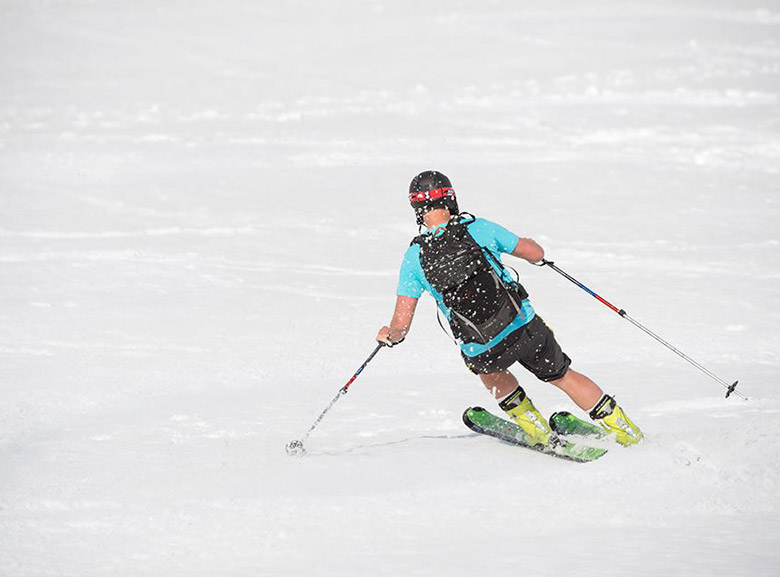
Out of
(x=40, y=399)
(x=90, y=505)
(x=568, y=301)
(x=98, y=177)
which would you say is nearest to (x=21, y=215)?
(x=98, y=177)

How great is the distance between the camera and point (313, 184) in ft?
49.4

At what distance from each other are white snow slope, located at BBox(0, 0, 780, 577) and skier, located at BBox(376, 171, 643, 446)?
1.93ft

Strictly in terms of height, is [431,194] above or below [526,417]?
above

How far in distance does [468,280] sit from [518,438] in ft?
4.02

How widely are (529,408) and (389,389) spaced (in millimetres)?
1773

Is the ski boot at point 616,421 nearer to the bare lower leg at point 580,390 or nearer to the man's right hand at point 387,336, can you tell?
the bare lower leg at point 580,390

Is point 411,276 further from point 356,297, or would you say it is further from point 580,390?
point 356,297

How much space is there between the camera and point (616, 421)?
18.6 ft

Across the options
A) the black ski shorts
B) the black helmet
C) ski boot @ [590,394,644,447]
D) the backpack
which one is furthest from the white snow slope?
the black helmet

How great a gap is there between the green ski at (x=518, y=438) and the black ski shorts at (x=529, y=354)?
1.50ft

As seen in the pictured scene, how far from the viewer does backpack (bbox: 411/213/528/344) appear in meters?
5.29

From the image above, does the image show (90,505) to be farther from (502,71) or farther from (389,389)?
(502,71)

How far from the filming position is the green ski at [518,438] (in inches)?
219

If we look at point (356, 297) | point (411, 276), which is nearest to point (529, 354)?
point (411, 276)
